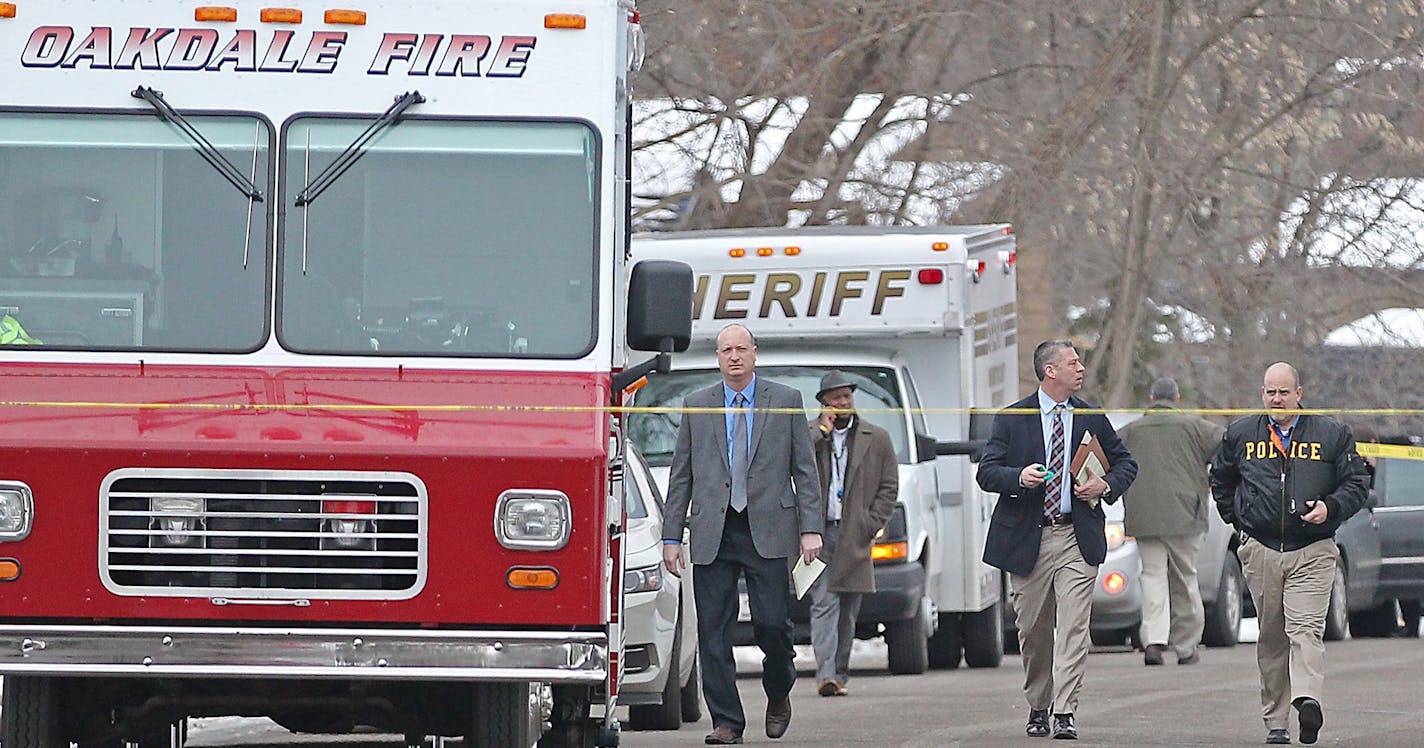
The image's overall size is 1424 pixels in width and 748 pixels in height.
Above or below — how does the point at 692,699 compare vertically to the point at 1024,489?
below

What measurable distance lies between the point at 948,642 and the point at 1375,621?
571cm

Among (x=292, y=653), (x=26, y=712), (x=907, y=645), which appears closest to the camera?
(x=292, y=653)

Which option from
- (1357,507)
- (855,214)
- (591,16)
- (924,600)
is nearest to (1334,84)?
(855,214)

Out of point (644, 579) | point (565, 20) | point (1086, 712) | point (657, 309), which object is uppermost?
point (565, 20)

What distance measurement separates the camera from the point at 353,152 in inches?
342

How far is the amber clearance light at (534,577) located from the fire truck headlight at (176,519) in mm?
1008

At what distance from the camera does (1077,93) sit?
2197 cm

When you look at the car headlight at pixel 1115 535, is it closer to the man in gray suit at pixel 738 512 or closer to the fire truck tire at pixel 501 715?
the man in gray suit at pixel 738 512

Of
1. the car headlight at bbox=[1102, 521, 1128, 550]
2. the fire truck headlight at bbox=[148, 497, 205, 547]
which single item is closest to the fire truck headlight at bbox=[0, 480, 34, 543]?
the fire truck headlight at bbox=[148, 497, 205, 547]

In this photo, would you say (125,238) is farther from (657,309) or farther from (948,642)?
(948,642)

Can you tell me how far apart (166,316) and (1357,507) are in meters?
5.55

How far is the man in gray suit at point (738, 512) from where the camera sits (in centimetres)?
1123

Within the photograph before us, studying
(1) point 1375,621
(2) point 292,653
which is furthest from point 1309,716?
(1) point 1375,621

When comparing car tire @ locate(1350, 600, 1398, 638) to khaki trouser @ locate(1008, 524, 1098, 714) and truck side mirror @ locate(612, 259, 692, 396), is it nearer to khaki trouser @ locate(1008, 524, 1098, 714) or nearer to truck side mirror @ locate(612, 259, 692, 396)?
khaki trouser @ locate(1008, 524, 1098, 714)
